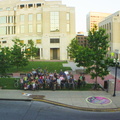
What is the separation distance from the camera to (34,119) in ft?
34.6

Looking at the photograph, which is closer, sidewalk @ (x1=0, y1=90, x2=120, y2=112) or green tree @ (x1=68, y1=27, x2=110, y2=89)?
sidewalk @ (x1=0, y1=90, x2=120, y2=112)

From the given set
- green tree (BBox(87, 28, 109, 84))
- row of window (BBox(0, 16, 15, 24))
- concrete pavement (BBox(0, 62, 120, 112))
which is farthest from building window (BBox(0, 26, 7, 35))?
green tree (BBox(87, 28, 109, 84))

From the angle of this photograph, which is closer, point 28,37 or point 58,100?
point 58,100

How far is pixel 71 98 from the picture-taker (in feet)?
48.9

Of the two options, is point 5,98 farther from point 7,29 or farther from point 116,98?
point 7,29

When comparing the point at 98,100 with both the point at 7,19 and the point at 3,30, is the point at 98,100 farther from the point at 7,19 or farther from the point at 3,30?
the point at 7,19

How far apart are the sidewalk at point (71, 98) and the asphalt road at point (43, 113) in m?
0.67

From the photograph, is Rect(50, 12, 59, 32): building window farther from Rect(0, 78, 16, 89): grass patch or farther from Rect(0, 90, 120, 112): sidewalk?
Rect(0, 90, 120, 112): sidewalk

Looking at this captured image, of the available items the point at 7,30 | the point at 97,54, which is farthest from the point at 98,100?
the point at 7,30

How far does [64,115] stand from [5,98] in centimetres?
593

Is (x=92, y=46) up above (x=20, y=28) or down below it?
below

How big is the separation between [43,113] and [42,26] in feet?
178

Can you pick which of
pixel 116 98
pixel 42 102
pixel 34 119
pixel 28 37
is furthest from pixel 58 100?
pixel 28 37

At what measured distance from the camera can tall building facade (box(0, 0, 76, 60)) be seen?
200ft
